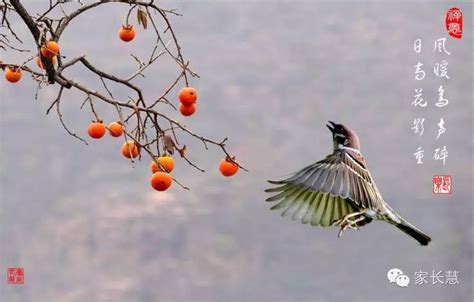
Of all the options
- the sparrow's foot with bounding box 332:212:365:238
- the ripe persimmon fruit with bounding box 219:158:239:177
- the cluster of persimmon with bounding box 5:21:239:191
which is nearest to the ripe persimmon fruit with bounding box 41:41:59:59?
the cluster of persimmon with bounding box 5:21:239:191

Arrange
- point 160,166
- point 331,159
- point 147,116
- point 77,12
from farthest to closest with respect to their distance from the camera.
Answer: point 331,159 → point 77,12 → point 147,116 → point 160,166

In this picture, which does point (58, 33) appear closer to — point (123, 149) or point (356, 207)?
point (123, 149)

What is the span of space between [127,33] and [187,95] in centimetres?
30

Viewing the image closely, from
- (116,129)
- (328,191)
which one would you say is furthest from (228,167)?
(328,191)

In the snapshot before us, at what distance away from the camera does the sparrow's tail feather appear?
2.04 m

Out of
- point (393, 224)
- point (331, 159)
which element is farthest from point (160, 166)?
point (393, 224)

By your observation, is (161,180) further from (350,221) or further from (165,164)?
(350,221)

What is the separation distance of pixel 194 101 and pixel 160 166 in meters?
0.22

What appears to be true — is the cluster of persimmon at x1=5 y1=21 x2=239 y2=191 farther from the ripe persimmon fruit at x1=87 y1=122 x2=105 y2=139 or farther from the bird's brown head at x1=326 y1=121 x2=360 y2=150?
the bird's brown head at x1=326 y1=121 x2=360 y2=150

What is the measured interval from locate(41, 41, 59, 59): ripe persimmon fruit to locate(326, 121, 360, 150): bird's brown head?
93 cm

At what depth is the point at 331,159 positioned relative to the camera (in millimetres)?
1958

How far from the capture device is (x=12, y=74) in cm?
166

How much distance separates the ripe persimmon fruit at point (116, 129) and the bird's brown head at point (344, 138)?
814mm

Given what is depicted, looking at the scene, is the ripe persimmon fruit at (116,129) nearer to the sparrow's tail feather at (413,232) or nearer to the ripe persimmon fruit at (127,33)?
the ripe persimmon fruit at (127,33)
